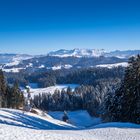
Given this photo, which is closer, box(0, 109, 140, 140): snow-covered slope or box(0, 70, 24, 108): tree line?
box(0, 109, 140, 140): snow-covered slope

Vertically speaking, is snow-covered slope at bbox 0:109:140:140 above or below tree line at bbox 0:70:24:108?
above

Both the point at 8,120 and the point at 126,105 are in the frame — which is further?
the point at 126,105

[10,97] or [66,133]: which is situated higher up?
[66,133]

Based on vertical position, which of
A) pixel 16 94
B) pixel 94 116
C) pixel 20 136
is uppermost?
pixel 20 136

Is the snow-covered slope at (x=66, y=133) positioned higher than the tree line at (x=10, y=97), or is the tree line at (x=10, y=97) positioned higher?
the snow-covered slope at (x=66, y=133)

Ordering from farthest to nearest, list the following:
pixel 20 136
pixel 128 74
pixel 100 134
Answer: pixel 128 74 < pixel 100 134 < pixel 20 136

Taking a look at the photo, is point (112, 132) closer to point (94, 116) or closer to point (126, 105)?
point (126, 105)

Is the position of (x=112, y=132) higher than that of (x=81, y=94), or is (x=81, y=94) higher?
(x=112, y=132)

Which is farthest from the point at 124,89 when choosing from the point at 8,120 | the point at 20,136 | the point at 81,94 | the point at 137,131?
the point at 81,94

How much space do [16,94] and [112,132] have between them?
197 ft

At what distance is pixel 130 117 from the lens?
48.5m

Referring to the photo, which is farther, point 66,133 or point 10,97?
point 10,97

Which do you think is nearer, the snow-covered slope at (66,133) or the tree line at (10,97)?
the snow-covered slope at (66,133)

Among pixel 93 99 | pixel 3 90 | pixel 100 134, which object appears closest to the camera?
pixel 100 134
